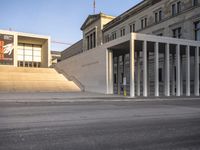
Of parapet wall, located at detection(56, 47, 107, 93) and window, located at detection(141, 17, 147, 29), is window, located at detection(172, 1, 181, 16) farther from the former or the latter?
parapet wall, located at detection(56, 47, 107, 93)

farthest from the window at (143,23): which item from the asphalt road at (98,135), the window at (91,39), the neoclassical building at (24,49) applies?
the asphalt road at (98,135)

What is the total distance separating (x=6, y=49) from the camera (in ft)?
171

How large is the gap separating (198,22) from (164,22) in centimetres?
724

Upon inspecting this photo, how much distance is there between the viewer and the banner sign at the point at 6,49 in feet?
170

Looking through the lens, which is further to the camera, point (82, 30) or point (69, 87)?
point (82, 30)

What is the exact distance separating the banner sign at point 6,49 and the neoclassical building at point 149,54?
14.5 metres

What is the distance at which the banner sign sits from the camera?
51781mm

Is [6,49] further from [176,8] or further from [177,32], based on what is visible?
[176,8]

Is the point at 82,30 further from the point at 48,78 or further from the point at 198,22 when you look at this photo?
the point at 198,22

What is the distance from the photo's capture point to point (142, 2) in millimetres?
45219

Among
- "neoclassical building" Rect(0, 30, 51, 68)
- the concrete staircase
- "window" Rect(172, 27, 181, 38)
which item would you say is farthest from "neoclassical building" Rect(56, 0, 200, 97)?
"neoclassical building" Rect(0, 30, 51, 68)

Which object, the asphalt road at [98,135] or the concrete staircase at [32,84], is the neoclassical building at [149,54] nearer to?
the concrete staircase at [32,84]

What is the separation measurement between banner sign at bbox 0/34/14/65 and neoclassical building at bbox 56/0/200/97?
573 inches

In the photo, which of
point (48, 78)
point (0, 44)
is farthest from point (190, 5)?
point (0, 44)
